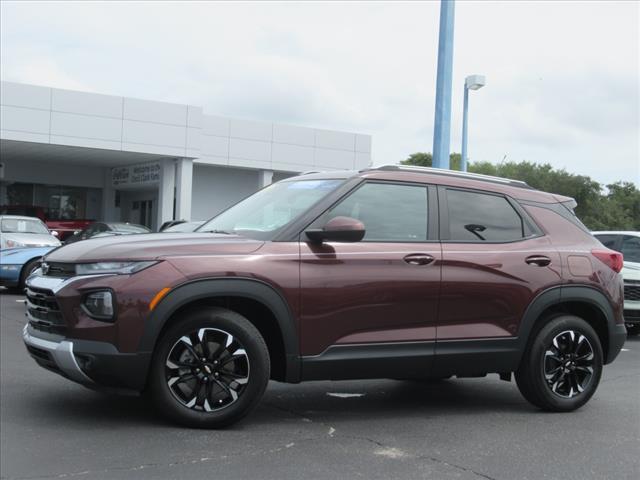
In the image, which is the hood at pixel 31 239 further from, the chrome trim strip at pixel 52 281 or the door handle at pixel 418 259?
the door handle at pixel 418 259

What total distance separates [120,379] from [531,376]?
10.0 ft

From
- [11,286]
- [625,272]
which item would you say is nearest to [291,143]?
[11,286]

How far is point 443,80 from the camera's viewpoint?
15172mm

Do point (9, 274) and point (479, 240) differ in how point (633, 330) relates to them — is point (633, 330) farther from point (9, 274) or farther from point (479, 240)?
point (9, 274)

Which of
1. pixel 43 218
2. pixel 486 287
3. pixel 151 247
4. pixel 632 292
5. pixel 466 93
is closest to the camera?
pixel 151 247

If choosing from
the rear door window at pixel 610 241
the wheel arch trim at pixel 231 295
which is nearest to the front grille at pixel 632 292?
the rear door window at pixel 610 241

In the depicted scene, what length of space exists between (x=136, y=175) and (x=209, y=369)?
99.5ft

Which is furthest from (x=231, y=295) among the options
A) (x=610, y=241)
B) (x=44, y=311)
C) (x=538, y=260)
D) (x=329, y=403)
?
(x=610, y=241)

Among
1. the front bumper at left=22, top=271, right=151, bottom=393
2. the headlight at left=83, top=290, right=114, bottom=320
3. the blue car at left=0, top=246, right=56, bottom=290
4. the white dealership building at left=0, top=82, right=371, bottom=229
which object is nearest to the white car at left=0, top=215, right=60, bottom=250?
the blue car at left=0, top=246, right=56, bottom=290

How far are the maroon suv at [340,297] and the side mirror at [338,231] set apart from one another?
0.01 metres

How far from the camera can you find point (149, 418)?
5.03 metres

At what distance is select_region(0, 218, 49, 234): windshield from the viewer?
15406 millimetres

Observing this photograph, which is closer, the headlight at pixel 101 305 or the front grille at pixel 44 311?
the headlight at pixel 101 305

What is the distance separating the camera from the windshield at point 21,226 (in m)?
15.4
